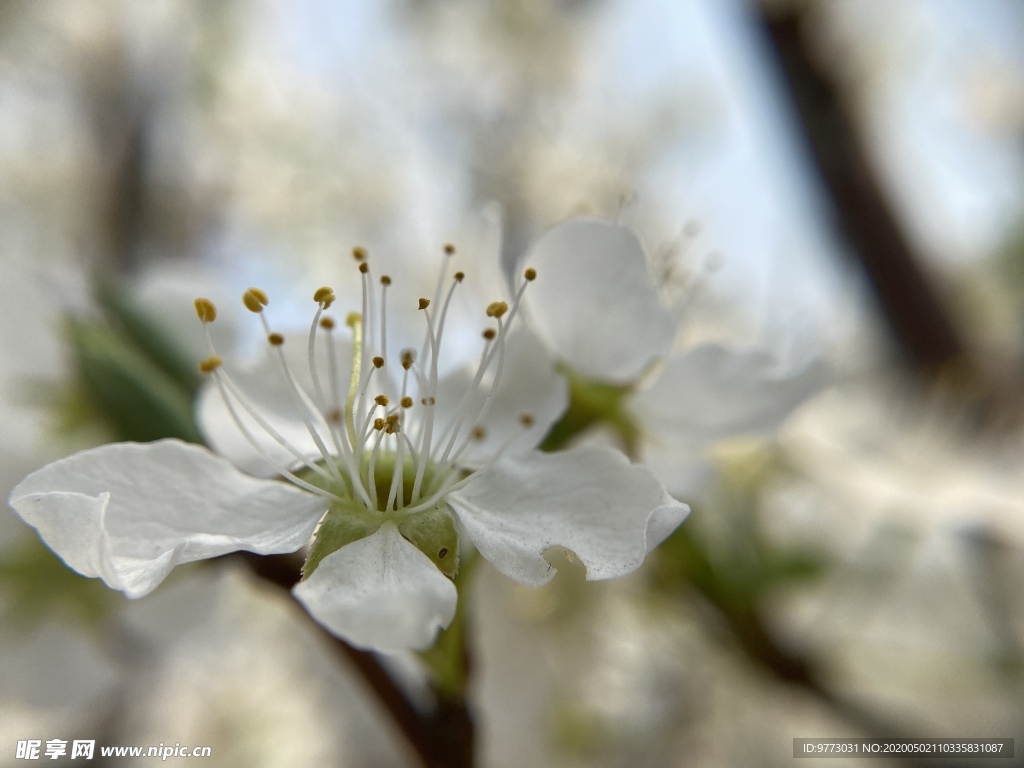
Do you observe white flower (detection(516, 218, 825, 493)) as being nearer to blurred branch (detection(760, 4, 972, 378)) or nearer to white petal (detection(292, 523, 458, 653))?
white petal (detection(292, 523, 458, 653))

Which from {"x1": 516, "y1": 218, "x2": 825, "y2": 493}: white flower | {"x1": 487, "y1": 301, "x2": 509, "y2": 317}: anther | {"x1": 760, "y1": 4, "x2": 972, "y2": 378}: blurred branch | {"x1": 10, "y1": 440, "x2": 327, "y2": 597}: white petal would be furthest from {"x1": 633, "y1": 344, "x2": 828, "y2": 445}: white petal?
{"x1": 760, "y1": 4, "x2": 972, "y2": 378}: blurred branch

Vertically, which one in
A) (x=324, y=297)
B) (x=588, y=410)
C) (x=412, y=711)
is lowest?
(x=412, y=711)

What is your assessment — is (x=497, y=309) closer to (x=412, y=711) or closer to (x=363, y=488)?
(x=363, y=488)

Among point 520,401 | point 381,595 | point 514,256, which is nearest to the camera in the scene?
point 381,595

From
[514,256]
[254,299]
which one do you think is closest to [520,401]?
[254,299]

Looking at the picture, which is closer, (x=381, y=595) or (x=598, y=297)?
(x=381, y=595)

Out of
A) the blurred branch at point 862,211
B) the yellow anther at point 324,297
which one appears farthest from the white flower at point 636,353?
the blurred branch at point 862,211

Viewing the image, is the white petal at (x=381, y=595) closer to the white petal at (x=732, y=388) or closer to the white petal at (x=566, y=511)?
the white petal at (x=566, y=511)
